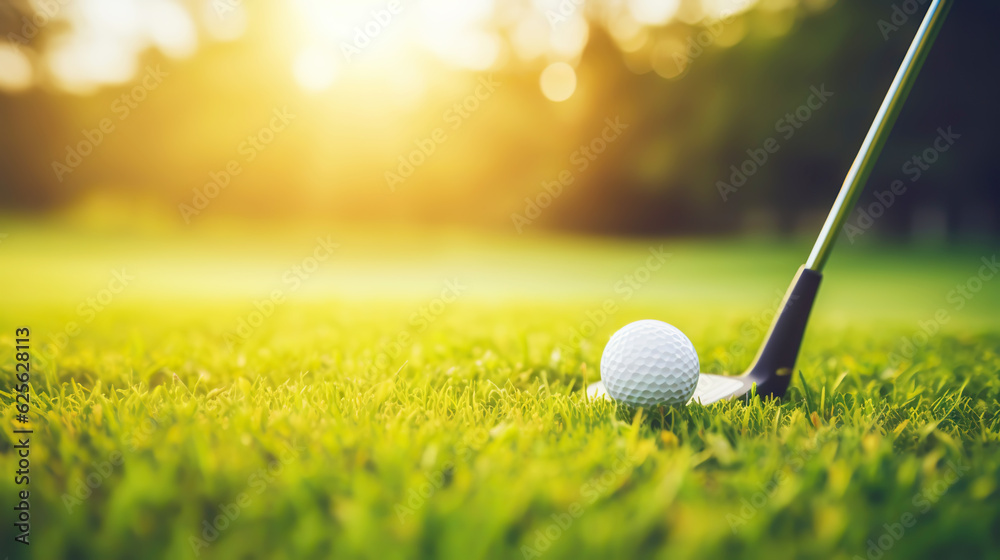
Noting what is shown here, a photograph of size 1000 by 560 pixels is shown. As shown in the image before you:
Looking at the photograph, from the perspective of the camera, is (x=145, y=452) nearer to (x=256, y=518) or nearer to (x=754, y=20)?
(x=256, y=518)

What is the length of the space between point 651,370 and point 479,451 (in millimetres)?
823

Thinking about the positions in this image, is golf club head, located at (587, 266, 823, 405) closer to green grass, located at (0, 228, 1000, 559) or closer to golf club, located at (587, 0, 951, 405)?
golf club, located at (587, 0, 951, 405)

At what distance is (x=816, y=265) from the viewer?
2.38m

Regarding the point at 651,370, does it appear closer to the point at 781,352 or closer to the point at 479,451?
the point at 781,352

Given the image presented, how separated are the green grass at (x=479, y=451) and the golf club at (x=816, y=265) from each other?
157mm

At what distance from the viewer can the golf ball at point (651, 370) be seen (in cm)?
224

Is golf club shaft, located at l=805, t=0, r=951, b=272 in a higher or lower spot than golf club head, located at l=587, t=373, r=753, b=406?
higher

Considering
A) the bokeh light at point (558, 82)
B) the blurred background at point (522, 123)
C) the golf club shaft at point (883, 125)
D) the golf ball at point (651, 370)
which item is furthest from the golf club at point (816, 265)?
the bokeh light at point (558, 82)

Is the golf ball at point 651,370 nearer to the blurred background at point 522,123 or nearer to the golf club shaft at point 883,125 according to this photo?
the golf club shaft at point 883,125

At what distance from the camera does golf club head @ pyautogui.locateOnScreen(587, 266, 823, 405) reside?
2.38m

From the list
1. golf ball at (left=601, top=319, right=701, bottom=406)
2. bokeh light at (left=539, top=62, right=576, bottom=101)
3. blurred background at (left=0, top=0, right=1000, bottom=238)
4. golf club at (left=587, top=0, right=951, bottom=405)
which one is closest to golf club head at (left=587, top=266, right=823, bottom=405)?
golf club at (left=587, top=0, right=951, bottom=405)

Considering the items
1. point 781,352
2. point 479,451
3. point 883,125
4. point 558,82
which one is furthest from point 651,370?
point 558,82

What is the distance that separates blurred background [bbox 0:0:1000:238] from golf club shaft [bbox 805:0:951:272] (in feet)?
46.9

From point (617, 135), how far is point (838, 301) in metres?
13.3
